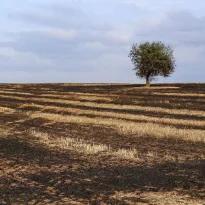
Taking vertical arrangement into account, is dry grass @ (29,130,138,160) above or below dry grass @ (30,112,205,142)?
below

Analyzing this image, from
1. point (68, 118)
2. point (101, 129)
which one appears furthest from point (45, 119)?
point (101, 129)

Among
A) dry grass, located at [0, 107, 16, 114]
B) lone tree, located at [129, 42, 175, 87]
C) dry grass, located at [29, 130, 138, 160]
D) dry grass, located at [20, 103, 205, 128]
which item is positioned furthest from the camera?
lone tree, located at [129, 42, 175, 87]

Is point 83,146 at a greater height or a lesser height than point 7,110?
lesser

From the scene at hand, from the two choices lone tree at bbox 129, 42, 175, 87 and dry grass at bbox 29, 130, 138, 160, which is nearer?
dry grass at bbox 29, 130, 138, 160

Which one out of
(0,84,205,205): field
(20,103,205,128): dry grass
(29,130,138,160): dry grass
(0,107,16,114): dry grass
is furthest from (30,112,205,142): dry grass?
A: (0,107,16,114): dry grass

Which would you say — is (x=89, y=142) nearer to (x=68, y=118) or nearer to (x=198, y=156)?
(x=198, y=156)

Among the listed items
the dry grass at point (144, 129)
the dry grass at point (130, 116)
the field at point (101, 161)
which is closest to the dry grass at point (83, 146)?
the field at point (101, 161)

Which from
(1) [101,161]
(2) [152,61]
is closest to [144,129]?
(1) [101,161]

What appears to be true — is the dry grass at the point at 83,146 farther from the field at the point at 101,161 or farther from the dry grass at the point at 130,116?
the dry grass at the point at 130,116

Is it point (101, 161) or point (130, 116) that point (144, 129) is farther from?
point (101, 161)

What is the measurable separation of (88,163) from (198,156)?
614 centimetres

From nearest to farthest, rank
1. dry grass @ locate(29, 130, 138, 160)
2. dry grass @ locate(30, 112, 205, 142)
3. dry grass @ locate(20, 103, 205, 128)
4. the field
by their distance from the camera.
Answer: the field, dry grass @ locate(29, 130, 138, 160), dry grass @ locate(30, 112, 205, 142), dry grass @ locate(20, 103, 205, 128)

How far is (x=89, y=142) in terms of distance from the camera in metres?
23.8

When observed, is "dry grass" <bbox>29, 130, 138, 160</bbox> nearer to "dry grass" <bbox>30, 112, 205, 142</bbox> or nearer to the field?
the field
